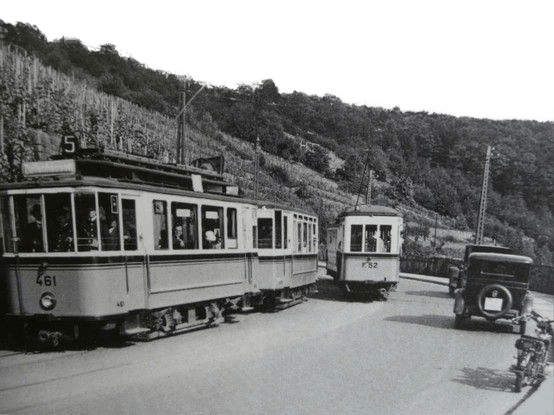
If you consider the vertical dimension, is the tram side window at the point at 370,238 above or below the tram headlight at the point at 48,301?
below

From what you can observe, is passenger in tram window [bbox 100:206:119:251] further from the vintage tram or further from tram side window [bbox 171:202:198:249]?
tram side window [bbox 171:202:198:249]

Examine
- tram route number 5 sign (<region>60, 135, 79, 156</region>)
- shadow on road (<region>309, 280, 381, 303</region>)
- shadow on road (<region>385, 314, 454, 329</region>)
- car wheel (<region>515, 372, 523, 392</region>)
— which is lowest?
shadow on road (<region>309, 280, 381, 303</region>)

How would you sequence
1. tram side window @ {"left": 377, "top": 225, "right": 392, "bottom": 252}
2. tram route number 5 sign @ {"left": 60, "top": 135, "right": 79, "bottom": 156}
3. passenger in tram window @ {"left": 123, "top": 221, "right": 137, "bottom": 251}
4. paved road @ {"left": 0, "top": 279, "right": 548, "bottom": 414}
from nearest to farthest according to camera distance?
paved road @ {"left": 0, "top": 279, "right": 548, "bottom": 414}, passenger in tram window @ {"left": 123, "top": 221, "right": 137, "bottom": 251}, tram route number 5 sign @ {"left": 60, "top": 135, "right": 79, "bottom": 156}, tram side window @ {"left": 377, "top": 225, "right": 392, "bottom": 252}

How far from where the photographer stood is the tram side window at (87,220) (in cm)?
958

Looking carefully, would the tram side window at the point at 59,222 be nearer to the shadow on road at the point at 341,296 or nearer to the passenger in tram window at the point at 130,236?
the passenger in tram window at the point at 130,236

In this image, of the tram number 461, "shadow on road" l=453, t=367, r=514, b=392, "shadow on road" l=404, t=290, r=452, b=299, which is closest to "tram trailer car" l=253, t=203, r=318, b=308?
the tram number 461

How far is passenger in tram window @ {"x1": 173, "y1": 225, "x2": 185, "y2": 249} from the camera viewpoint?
37.6 ft

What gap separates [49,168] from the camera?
980 centimetres

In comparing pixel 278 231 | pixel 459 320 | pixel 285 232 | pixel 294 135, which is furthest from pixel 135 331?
pixel 294 135

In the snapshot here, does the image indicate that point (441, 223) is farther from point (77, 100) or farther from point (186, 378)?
point (186, 378)

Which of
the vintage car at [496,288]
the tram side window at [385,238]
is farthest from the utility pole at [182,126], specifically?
the vintage car at [496,288]

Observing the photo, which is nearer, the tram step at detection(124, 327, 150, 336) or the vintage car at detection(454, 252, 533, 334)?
the tram step at detection(124, 327, 150, 336)

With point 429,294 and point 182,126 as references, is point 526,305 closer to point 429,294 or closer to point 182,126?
point 429,294

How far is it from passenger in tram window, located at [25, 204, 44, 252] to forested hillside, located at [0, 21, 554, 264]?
520 cm
